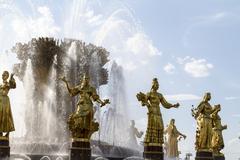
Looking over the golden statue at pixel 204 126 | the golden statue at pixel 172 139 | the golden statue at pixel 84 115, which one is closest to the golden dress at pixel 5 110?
the golden statue at pixel 84 115

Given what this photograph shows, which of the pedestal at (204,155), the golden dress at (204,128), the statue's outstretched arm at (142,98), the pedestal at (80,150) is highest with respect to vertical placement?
the statue's outstretched arm at (142,98)

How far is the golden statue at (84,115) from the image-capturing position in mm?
20812

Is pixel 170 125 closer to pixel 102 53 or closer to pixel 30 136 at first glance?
pixel 102 53

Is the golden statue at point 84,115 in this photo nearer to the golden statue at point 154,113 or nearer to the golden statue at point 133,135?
the golden statue at point 154,113

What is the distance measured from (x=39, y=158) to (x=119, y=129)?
32.8 feet

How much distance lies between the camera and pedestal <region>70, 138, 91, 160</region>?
20.5 metres

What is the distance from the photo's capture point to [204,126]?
82.9ft

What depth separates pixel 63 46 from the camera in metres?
31.0

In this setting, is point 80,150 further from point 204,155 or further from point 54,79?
point 54,79

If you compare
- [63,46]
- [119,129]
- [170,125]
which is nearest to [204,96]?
[119,129]

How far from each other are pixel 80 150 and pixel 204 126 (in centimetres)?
760

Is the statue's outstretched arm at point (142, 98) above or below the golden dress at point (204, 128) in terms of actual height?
above

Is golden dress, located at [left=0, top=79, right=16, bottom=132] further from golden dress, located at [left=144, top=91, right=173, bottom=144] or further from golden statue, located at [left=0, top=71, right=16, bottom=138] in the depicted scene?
golden dress, located at [left=144, top=91, right=173, bottom=144]

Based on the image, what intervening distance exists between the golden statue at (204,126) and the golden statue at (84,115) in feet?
21.0
